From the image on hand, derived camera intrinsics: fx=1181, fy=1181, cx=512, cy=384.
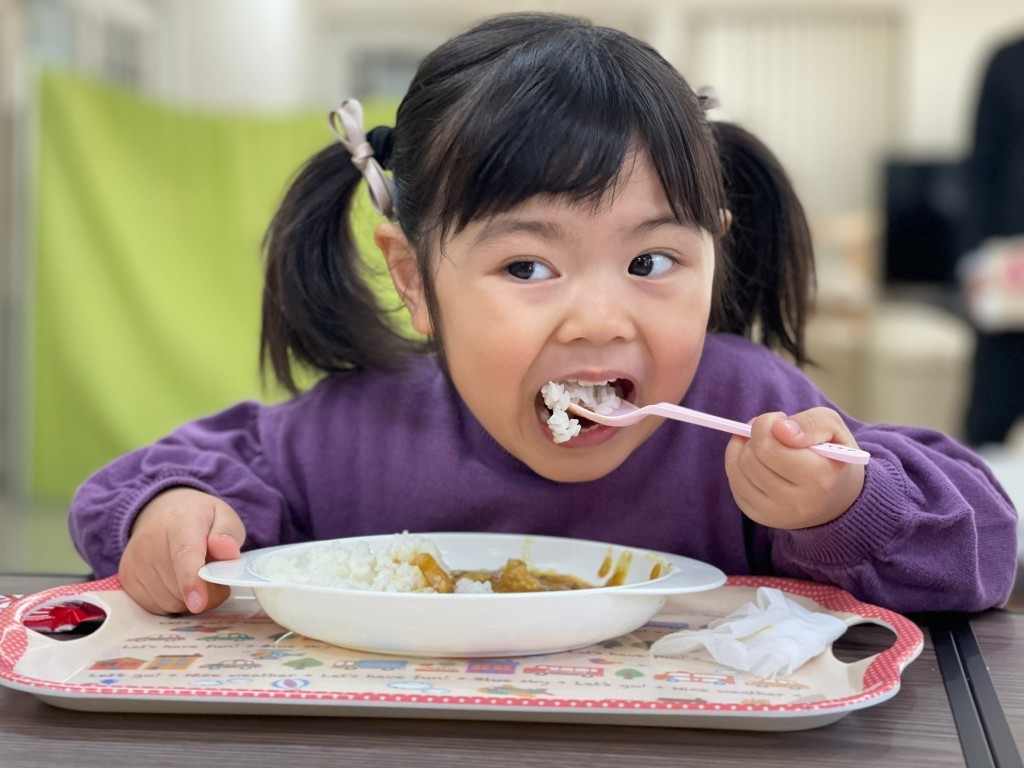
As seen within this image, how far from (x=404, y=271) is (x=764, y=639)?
435 mm

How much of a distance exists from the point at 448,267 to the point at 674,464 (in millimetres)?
260

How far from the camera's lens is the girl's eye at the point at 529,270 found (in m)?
0.78

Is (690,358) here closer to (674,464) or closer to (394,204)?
(674,464)

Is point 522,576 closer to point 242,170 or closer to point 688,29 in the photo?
point 242,170

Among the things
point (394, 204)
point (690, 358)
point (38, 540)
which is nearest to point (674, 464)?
point (690, 358)

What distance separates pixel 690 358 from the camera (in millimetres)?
819

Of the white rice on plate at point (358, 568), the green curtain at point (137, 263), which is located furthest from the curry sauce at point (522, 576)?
the green curtain at point (137, 263)

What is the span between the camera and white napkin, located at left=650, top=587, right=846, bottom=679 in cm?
62

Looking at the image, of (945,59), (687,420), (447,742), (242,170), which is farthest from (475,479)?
(945,59)

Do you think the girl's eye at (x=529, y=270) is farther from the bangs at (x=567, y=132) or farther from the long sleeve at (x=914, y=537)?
the long sleeve at (x=914, y=537)

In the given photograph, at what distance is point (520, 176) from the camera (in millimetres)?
766

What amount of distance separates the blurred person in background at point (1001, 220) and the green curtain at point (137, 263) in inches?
67.3

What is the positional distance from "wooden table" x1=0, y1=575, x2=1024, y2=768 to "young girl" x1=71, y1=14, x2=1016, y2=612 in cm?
16

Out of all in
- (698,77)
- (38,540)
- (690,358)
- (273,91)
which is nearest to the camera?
(690,358)
